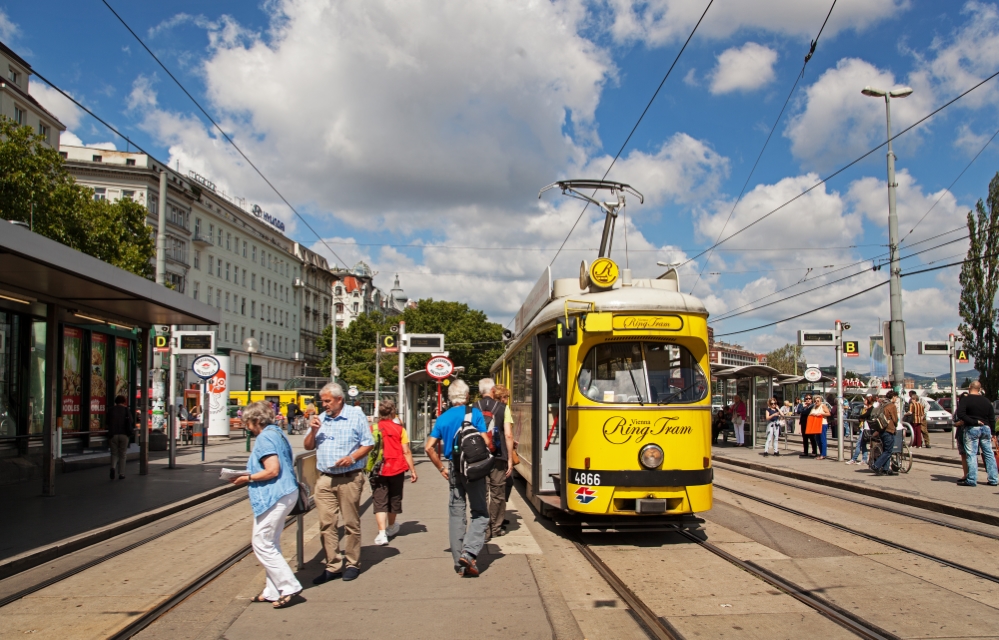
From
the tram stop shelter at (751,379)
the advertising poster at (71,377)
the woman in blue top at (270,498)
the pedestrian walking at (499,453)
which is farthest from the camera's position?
the tram stop shelter at (751,379)

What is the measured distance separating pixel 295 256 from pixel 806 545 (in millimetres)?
81324

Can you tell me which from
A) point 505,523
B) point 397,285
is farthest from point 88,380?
point 397,285

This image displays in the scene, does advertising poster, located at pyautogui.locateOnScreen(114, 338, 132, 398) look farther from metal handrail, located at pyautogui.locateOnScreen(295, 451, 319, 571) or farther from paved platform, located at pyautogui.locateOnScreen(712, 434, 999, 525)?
paved platform, located at pyautogui.locateOnScreen(712, 434, 999, 525)

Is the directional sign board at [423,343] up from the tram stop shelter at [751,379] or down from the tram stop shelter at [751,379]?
up

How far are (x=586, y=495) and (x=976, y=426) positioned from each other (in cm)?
864

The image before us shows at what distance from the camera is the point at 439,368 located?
20625 millimetres

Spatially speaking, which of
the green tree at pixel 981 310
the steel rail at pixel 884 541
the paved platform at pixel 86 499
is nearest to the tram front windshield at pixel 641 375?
the steel rail at pixel 884 541

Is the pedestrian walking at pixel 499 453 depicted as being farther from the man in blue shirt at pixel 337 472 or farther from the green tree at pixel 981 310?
the green tree at pixel 981 310

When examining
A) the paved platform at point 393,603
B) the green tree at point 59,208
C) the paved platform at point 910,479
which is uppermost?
the green tree at point 59,208

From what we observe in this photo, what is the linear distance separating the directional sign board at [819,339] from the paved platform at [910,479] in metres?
2.92

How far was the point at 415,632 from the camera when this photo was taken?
219 inches

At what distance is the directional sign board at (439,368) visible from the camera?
20.4m

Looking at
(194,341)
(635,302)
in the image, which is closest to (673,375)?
(635,302)

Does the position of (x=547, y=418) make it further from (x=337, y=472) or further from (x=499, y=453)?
(x=337, y=472)
